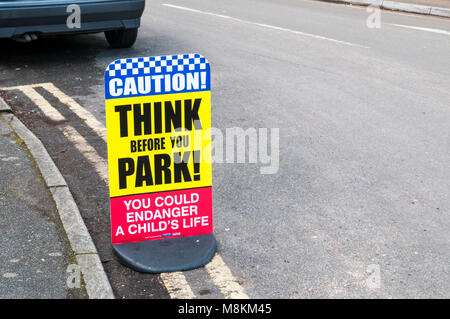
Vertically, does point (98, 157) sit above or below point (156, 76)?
below

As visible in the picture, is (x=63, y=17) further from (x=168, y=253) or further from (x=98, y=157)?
(x=168, y=253)

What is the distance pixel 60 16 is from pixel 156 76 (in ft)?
16.2

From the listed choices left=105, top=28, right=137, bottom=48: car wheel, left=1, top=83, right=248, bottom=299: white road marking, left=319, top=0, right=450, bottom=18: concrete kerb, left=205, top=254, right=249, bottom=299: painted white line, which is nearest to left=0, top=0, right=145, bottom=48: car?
left=105, top=28, right=137, bottom=48: car wheel

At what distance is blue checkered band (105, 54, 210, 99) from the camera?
410 centimetres

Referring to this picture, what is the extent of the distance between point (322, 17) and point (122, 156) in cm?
1020

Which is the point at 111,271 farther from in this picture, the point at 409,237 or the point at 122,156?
the point at 409,237

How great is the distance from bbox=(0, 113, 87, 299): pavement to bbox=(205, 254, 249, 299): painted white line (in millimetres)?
787

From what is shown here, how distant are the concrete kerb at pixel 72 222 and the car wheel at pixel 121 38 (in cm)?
355

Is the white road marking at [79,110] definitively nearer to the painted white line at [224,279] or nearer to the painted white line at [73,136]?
the painted white line at [73,136]

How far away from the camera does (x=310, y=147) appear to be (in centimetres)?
651

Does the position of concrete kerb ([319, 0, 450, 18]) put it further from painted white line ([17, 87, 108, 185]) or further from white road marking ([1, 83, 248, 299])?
painted white line ([17, 87, 108, 185])

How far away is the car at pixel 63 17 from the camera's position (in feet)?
27.8

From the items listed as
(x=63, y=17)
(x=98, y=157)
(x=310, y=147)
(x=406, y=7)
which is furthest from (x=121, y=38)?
(x=406, y=7)
